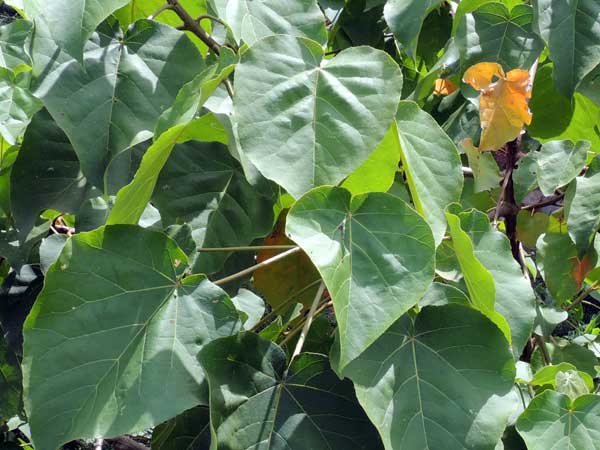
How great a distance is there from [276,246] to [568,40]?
0.38 metres

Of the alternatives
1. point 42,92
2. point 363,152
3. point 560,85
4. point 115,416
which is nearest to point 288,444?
point 115,416

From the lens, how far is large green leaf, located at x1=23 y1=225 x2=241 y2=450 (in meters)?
0.54

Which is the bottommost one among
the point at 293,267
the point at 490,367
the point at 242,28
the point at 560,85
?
the point at 293,267

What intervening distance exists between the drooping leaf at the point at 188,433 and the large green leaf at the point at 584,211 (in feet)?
1.52

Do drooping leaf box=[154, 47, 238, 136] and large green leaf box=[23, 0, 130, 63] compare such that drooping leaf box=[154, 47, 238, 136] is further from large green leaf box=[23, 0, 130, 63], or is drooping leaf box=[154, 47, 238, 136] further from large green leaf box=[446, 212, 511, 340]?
large green leaf box=[446, 212, 511, 340]

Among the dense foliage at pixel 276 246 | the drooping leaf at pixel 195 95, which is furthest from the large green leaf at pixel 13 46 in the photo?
the drooping leaf at pixel 195 95

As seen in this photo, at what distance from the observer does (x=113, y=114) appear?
637 mm

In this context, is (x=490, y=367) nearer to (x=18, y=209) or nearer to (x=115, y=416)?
(x=115, y=416)

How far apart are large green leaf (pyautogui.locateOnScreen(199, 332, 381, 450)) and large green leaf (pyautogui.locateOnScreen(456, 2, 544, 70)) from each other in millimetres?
441

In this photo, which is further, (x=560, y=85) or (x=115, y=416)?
(x=560, y=85)

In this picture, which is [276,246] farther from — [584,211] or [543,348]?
[543,348]

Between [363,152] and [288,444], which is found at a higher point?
[363,152]

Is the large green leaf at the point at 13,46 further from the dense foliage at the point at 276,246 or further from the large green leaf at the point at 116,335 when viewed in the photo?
the large green leaf at the point at 116,335

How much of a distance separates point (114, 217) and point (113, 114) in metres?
0.10
